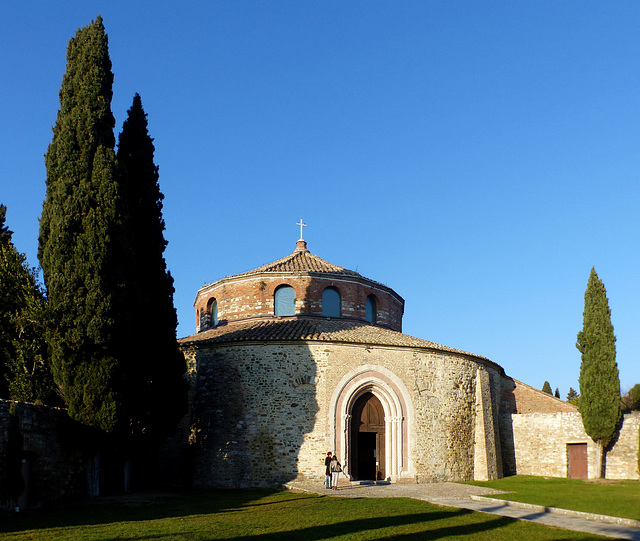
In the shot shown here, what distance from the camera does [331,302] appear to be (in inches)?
1187

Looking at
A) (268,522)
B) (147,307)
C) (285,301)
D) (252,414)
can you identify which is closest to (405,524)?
(268,522)

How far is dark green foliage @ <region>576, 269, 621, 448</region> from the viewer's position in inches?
1064

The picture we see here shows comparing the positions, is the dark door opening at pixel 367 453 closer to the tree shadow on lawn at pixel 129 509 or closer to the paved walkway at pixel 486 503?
the paved walkway at pixel 486 503

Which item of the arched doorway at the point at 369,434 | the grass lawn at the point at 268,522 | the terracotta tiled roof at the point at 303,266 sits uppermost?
the terracotta tiled roof at the point at 303,266

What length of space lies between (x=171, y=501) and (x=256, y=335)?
7.85 metres

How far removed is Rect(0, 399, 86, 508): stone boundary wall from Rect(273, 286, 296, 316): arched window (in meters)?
13.0

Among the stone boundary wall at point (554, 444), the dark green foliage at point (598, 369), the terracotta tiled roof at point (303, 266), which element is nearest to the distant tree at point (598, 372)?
the dark green foliage at point (598, 369)

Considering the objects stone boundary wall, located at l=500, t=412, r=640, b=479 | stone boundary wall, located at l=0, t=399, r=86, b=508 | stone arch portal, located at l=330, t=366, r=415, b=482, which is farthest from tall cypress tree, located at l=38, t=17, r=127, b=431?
stone boundary wall, located at l=500, t=412, r=640, b=479

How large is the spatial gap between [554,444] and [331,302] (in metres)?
11.9

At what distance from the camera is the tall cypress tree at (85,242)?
59.2ft

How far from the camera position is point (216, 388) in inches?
962

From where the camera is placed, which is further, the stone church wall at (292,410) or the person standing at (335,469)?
the stone church wall at (292,410)

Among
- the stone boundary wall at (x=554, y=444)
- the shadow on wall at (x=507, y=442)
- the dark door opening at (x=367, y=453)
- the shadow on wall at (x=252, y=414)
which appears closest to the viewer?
the shadow on wall at (x=252, y=414)

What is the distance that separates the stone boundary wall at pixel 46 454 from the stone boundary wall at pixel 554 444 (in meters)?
19.6
